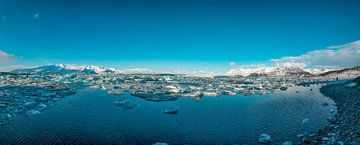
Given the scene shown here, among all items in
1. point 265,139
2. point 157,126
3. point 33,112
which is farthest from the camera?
point 33,112

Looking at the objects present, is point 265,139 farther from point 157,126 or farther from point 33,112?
point 33,112

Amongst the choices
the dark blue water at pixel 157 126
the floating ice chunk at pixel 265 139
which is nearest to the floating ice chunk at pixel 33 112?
the dark blue water at pixel 157 126

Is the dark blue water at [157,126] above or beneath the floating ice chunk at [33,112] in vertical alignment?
beneath

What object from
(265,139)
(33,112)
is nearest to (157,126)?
(265,139)


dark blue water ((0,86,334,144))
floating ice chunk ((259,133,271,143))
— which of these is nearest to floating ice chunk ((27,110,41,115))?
dark blue water ((0,86,334,144))

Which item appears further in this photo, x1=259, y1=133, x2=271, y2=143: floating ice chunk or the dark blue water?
the dark blue water

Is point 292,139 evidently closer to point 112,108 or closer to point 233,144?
point 233,144

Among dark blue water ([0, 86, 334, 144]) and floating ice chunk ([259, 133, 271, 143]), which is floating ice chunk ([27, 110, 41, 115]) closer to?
dark blue water ([0, 86, 334, 144])

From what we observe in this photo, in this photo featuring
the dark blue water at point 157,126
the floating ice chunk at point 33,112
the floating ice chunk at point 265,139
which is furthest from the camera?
the floating ice chunk at point 33,112

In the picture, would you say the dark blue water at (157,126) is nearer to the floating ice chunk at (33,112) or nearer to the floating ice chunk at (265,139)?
the floating ice chunk at (265,139)

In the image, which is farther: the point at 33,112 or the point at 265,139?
the point at 33,112

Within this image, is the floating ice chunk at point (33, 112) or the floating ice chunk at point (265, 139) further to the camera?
the floating ice chunk at point (33, 112)
